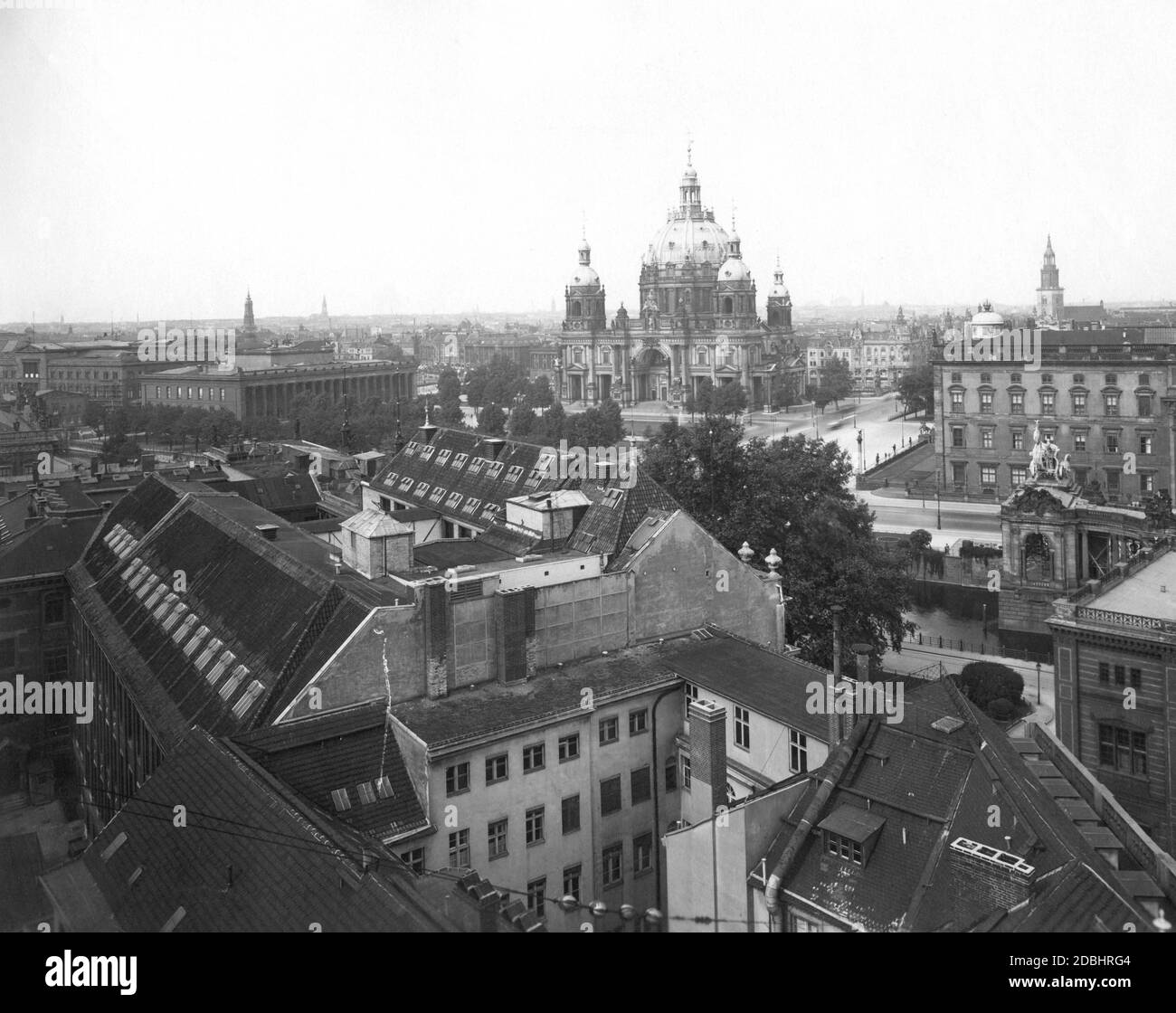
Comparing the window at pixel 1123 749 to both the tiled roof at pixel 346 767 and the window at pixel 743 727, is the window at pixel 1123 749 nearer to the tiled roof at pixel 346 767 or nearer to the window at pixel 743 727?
the window at pixel 743 727

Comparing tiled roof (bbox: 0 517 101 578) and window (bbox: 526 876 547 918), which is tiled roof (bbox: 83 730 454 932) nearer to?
window (bbox: 526 876 547 918)

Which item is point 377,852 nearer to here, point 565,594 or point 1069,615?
point 565,594

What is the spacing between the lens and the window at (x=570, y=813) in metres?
25.5

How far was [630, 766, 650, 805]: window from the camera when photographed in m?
26.7

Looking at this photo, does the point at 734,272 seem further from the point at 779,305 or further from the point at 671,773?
the point at 671,773

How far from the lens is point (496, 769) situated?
2427cm

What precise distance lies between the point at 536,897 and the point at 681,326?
139239 mm

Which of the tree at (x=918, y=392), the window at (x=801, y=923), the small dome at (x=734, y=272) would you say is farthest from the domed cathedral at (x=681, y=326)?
the window at (x=801, y=923)

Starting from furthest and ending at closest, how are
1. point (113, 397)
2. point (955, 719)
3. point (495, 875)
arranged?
point (113, 397) → point (495, 875) → point (955, 719)

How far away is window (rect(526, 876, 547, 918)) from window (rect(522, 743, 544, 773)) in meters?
2.36
